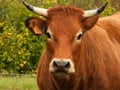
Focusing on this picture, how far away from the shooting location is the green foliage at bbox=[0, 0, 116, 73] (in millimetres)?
17094

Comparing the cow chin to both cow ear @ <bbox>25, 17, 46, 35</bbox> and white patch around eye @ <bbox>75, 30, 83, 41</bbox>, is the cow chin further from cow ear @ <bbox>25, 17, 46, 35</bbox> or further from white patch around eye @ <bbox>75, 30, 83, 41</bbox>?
cow ear @ <bbox>25, 17, 46, 35</bbox>

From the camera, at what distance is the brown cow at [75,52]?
842cm

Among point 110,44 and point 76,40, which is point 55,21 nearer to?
point 76,40

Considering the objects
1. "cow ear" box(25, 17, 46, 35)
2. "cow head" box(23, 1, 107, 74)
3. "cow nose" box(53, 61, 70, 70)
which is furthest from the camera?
"cow ear" box(25, 17, 46, 35)

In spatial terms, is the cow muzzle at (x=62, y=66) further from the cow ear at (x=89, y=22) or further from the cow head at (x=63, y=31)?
the cow ear at (x=89, y=22)

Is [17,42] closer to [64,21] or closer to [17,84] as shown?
[17,84]

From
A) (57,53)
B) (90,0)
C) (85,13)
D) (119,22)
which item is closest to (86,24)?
(85,13)

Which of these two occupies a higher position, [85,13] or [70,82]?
[85,13]

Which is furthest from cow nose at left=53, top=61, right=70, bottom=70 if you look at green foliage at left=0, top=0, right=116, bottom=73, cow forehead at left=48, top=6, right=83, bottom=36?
green foliage at left=0, top=0, right=116, bottom=73

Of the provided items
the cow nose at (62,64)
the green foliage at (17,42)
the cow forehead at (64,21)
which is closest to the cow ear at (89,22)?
the cow forehead at (64,21)

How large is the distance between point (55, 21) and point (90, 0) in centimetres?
1226

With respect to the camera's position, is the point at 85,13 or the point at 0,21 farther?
the point at 0,21

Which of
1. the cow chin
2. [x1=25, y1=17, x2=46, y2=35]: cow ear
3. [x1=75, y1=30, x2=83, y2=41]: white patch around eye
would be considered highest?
[x1=25, y1=17, x2=46, y2=35]: cow ear

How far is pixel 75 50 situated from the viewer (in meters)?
8.62
